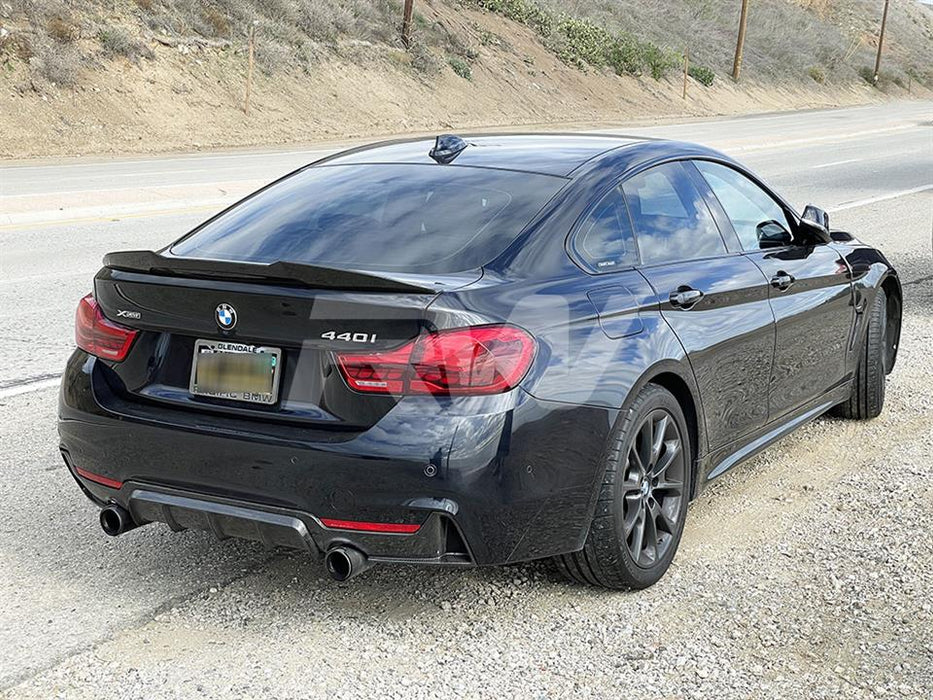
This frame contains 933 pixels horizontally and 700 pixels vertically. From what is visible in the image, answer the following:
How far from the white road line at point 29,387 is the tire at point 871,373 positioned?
161 inches

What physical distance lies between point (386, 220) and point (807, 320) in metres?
1.99

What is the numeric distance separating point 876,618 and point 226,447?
2104mm

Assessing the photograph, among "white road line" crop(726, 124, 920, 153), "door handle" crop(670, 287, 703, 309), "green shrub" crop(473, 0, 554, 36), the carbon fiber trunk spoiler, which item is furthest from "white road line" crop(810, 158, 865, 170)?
"green shrub" crop(473, 0, 554, 36)

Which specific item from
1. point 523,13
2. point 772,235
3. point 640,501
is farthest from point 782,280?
point 523,13

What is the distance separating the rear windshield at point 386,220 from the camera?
4086 mm

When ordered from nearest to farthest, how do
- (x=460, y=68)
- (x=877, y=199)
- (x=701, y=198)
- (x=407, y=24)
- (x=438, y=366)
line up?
1. (x=438, y=366)
2. (x=701, y=198)
3. (x=877, y=199)
4. (x=407, y=24)
5. (x=460, y=68)

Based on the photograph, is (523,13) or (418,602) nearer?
(418,602)

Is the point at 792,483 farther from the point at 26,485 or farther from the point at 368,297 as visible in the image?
the point at 26,485

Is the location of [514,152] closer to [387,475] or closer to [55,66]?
[387,475]

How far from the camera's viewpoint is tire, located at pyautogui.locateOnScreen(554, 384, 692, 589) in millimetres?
3992

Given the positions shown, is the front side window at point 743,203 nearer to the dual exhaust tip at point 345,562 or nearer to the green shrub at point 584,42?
the dual exhaust tip at point 345,562

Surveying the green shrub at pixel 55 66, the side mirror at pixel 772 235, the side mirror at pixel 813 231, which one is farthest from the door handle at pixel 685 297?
the green shrub at pixel 55 66

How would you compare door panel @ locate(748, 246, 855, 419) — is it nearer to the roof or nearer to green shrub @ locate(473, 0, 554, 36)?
the roof

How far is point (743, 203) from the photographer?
5293mm
